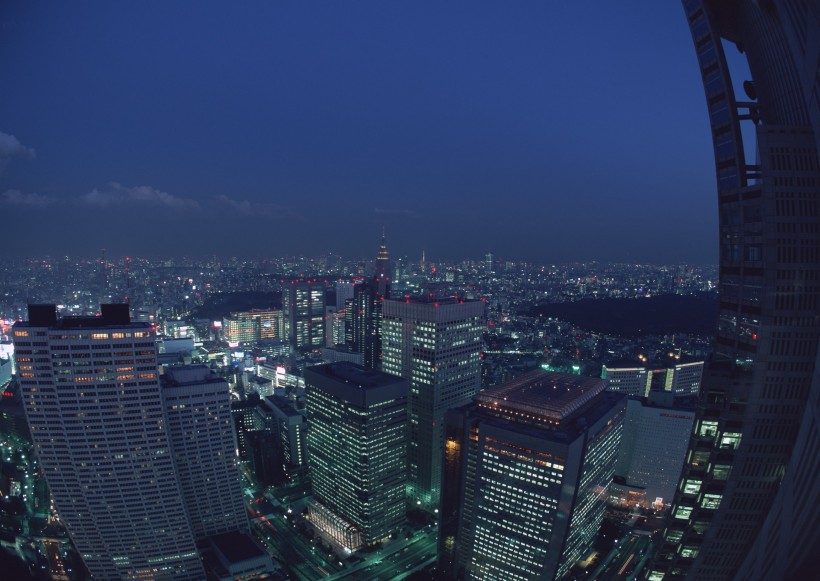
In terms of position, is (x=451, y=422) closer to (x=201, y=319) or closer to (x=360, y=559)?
(x=360, y=559)

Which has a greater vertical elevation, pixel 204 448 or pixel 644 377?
pixel 204 448

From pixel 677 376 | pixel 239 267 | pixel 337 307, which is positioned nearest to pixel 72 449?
pixel 677 376

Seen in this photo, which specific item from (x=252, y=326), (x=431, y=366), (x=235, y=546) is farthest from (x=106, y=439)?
(x=252, y=326)

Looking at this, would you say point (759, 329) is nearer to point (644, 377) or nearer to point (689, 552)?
point (689, 552)

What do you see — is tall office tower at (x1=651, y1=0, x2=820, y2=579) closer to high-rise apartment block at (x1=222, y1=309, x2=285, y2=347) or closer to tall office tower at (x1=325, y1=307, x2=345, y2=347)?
tall office tower at (x1=325, y1=307, x2=345, y2=347)

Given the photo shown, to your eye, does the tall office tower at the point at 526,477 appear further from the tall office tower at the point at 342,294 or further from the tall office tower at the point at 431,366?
the tall office tower at the point at 342,294
